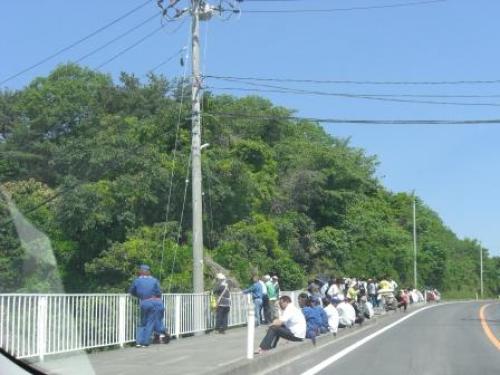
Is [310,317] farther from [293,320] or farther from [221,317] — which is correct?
[221,317]

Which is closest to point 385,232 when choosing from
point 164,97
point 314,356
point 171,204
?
point 164,97

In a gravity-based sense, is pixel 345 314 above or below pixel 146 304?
below

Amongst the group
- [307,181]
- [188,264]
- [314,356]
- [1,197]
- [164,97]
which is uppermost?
[164,97]

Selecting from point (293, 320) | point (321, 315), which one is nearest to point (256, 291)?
point (321, 315)

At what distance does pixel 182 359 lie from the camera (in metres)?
12.8

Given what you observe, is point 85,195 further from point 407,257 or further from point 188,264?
point 407,257

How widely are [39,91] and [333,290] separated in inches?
1475

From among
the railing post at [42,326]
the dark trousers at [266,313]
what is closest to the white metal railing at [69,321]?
the railing post at [42,326]

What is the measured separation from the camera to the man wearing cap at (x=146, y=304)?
49.1 feet

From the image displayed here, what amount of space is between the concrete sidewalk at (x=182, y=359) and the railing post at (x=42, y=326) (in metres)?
0.18

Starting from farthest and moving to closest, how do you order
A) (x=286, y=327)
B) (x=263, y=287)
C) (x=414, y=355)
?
(x=263, y=287), (x=414, y=355), (x=286, y=327)

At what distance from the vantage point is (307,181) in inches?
1912

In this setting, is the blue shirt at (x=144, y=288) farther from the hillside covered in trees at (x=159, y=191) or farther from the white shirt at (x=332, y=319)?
the white shirt at (x=332, y=319)

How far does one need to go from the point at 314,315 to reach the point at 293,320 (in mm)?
2550
